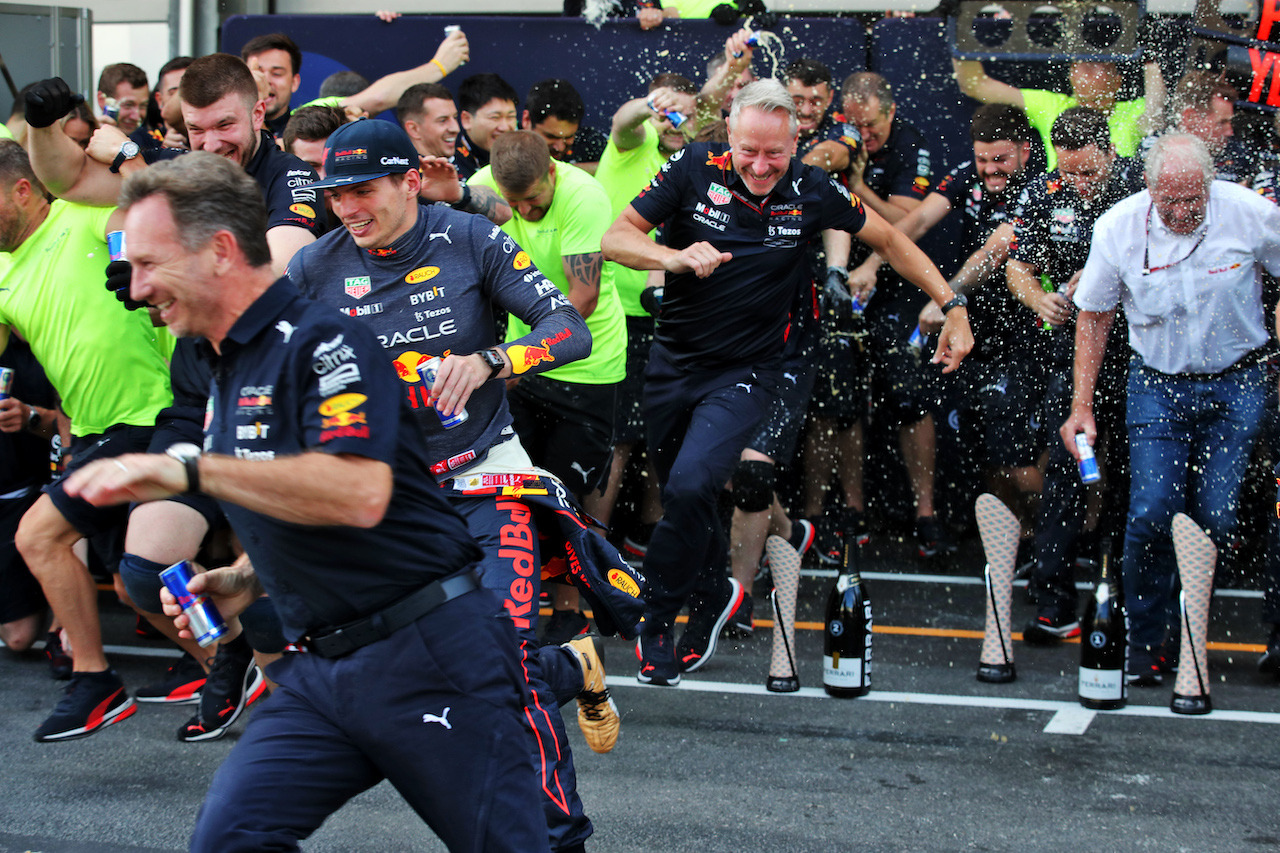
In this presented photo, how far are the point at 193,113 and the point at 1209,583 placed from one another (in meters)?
4.54

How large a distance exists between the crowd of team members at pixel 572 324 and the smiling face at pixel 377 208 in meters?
0.01

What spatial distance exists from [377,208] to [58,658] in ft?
10.6

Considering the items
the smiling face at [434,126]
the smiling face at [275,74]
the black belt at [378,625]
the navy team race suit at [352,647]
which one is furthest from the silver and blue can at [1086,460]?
the smiling face at [275,74]

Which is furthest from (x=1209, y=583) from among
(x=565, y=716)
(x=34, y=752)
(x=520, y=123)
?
(x=520, y=123)

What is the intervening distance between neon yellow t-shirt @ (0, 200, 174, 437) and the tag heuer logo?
78.7 inches

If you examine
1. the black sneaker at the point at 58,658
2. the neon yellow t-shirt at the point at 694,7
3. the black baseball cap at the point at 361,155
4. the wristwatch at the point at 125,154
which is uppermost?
the neon yellow t-shirt at the point at 694,7

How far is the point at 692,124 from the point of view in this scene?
7859 millimetres

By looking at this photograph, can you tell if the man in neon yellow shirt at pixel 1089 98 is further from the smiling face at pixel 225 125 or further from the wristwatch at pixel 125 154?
the wristwatch at pixel 125 154

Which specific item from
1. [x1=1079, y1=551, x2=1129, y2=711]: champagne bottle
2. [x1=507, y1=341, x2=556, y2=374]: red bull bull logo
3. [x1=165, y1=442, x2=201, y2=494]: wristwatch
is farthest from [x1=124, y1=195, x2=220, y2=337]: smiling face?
[x1=1079, y1=551, x2=1129, y2=711]: champagne bottle

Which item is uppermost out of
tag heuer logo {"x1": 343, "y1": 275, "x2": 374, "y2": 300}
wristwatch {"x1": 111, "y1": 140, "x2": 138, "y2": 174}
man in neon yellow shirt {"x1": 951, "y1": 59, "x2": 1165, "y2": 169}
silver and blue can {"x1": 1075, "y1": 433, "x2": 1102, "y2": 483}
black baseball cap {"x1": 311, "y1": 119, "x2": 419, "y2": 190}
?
man in neon yellow shirt {"x1": 951, "y1": 59, "x2": 1165, "y2": 169}

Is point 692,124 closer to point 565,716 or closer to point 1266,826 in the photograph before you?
point 565,716

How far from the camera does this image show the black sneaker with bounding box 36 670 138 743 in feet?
16.8

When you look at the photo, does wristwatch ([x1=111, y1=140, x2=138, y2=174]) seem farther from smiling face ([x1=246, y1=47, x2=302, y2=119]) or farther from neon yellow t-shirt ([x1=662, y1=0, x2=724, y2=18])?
neon yellow t-shirt ([x1=662, y1=0, x2=724, y2=18])

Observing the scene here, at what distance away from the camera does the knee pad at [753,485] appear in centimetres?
606
